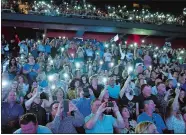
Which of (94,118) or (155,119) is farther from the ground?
(94,118)

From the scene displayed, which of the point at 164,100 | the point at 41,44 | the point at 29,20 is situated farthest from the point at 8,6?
the point at 164,100

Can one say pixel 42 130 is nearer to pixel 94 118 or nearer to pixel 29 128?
pixel 29 128

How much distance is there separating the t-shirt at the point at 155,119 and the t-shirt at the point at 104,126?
0.77m

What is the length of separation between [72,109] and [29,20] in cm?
1547

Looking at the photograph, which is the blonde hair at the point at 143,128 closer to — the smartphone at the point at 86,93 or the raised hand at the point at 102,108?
the raised hand at the point at 102,108

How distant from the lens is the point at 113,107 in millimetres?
4734

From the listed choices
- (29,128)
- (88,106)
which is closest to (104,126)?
(88,106)

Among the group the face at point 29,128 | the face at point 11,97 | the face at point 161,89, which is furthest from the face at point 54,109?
the face at point 161,89

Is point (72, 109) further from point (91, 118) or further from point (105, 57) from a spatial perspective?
point (105, 57)

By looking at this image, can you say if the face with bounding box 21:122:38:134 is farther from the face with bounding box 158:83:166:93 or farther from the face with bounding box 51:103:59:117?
the face with bounding box 158:83:166:93

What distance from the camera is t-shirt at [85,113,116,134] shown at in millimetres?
4688

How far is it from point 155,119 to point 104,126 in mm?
1273

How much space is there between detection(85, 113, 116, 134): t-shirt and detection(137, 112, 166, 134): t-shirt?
2.54 ft

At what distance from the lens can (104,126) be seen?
472 centimetres
